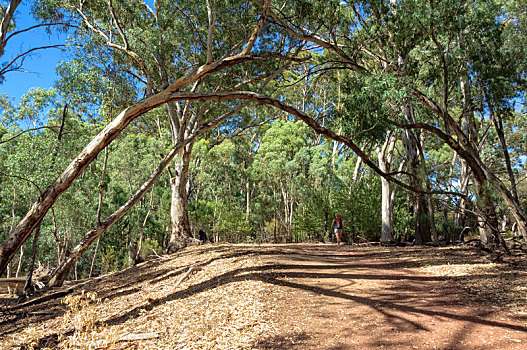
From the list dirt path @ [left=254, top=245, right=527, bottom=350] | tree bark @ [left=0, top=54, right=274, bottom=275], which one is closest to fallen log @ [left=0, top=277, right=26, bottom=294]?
tree bark @ [left=0, top=54, right=274, bottom=275]

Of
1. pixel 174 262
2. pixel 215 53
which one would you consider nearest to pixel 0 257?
pixel 174 262

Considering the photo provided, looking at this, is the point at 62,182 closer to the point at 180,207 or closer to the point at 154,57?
the point at 154,57

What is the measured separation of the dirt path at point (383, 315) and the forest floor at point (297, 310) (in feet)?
0.04

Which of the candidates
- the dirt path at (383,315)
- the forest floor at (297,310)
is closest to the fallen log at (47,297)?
the forest floor at (297,310)

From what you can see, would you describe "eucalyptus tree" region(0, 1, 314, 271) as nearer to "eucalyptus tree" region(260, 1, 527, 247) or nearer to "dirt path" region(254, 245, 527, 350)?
"eucalyptus tree" region(260, 1, 527, 247)

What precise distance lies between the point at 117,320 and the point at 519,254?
8.80 meters

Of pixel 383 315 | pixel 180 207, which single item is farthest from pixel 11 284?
pixel 383 315

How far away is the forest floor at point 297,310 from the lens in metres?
3.87

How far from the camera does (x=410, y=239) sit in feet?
55.4

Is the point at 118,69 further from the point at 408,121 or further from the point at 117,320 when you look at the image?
the point at 408,121

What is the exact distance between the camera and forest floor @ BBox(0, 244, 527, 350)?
12.7ft

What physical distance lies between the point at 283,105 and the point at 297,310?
3206mm

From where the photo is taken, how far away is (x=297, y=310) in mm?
4773

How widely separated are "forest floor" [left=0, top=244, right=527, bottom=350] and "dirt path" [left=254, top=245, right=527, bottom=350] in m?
0.01
